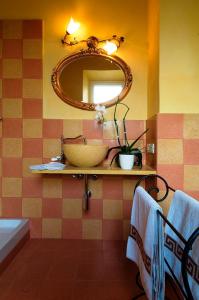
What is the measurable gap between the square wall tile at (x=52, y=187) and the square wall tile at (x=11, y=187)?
0.73 ft

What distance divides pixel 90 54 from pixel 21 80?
643 mm

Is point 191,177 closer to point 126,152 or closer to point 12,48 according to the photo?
point 126,152

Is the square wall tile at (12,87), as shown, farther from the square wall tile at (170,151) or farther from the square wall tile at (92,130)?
the square wall tile at (170,151)

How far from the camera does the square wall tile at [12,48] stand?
2.20m

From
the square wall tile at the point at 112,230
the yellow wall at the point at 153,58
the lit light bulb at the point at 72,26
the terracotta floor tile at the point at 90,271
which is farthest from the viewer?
the square wall tile at the point at 112,230

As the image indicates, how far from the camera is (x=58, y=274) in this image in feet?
5.47

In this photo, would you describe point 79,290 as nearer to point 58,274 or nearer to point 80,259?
→ point 58,274

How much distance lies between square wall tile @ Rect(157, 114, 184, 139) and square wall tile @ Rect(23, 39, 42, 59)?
1.22 metres

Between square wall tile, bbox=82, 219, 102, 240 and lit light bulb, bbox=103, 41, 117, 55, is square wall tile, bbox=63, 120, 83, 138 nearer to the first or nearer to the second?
lit light bulb, bbox=103, 41, 117, 55

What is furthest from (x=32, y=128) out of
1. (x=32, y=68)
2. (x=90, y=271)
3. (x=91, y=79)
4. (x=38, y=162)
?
(x=90, y=271)

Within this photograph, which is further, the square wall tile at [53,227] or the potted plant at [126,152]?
the square wall tile at [53,227]

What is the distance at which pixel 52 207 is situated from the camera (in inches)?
87.5

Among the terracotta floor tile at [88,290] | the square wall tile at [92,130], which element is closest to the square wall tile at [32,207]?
the square wall tile at [92,130]

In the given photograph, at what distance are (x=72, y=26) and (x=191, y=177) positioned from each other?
154cm
